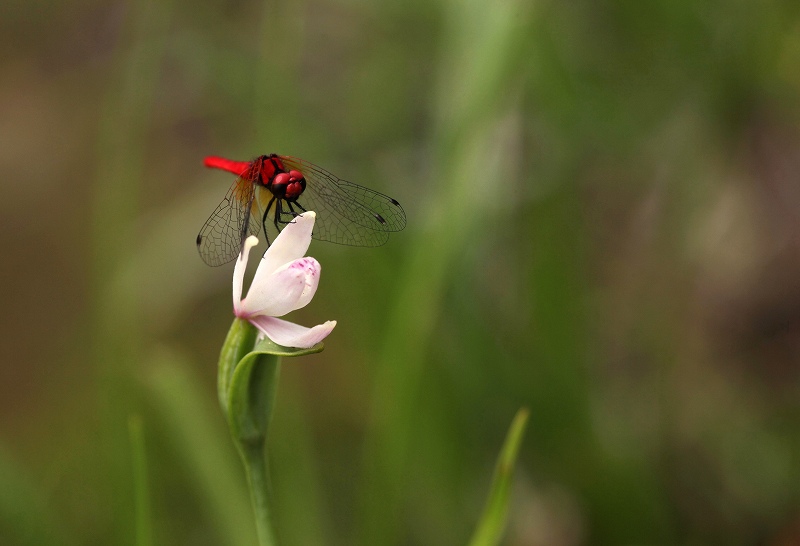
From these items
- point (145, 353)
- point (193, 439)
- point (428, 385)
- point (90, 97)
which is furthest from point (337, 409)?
point (90, 97)

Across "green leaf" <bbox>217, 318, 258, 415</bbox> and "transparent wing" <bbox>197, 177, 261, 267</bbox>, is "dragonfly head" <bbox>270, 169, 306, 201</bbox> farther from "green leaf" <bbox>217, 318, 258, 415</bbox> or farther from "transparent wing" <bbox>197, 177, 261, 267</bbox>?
"green leaf" <bbox>217, 318, 258, 415</bbox>

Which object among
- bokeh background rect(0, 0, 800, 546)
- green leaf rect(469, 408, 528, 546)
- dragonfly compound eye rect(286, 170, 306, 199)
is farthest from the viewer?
bokeh background rect(0, 0, 800, 546)

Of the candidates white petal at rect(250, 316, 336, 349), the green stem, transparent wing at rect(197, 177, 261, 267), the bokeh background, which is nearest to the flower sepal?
white petal at rect(250, 316, 336, 349)

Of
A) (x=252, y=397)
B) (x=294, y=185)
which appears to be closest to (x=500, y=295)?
(x=294, y=185)

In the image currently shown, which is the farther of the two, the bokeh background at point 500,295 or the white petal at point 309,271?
the bokeh background at point 500,295

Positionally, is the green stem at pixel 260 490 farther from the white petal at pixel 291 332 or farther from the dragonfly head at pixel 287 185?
the dragonfly head at pixel 287 185

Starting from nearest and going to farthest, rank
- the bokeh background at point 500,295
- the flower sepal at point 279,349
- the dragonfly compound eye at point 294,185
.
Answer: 1. the flower sepal at point 279,349
2. the dragonfly compound eye at point 294,185
3. the bokeh background at point 500,295

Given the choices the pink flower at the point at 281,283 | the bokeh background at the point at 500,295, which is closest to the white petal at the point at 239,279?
the pink flower at the point at 281,283
